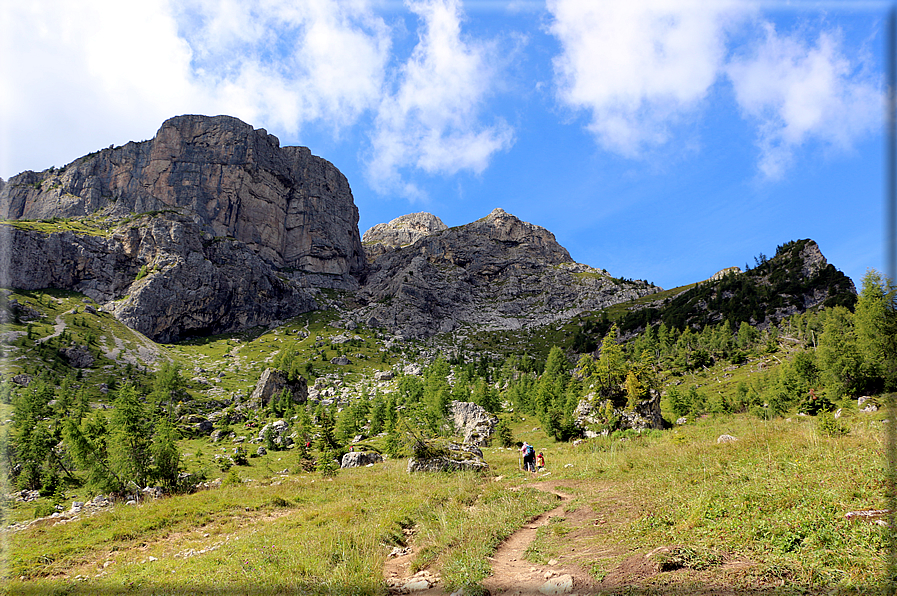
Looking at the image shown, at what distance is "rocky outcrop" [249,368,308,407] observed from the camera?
3113 inches

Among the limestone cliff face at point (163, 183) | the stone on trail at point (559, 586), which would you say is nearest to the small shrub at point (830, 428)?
the stone on trail at point (559, 586)

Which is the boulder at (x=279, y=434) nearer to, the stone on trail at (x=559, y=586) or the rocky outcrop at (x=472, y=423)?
the rocky outcrop at (x=472, y=423)

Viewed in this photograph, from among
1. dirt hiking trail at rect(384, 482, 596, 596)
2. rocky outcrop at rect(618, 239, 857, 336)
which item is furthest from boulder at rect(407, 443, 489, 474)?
rocky outcrop at rect(618, 239, 857, 336)

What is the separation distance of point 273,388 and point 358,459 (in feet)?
176

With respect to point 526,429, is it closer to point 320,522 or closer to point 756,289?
point 320,522

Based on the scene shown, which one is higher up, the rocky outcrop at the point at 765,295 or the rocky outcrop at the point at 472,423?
the rocky outcrop at the point at 765,295

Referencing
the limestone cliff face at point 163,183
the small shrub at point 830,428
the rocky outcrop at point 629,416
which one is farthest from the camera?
the limestone cliff face at point 163,183

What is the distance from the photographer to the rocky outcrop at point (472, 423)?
4791 cm

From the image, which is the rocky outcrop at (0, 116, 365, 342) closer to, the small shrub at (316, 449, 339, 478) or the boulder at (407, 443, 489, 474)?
the small shrub at (316, 449, 339, 478)

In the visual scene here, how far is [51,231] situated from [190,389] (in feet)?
343

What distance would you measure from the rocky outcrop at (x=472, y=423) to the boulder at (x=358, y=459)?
13351 millimetres

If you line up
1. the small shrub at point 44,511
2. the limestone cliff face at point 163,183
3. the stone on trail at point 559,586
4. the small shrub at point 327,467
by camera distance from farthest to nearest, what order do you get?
the limestone cliff face at point 163,183 → the small shrub at point 327,467 → the small shrub at point 44,511 → the stone on trail at point 559,586

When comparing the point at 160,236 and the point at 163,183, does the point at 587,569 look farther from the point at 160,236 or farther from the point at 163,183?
the point at 163,183

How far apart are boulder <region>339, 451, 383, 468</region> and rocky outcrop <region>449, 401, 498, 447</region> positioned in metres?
13.4
